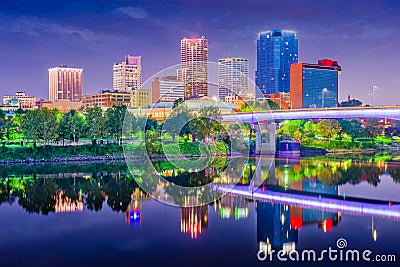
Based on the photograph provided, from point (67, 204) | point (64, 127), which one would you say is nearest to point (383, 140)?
point (64, 127)

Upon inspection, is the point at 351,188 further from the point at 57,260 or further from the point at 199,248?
the point at 57,260

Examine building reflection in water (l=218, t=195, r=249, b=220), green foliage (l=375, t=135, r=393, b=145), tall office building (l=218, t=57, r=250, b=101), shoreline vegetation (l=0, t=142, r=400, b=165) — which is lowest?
building reflection in water (l=218, t=195, r=249, b=220)

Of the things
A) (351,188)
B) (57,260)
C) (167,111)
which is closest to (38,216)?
(57,260)

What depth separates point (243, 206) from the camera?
22672 mm

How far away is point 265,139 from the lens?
187 ft

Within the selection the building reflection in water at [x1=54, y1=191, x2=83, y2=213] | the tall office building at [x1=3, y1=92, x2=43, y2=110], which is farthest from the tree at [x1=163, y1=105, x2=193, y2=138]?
the tall office building at [x1=3, y1=92, x2=43, y2=110]

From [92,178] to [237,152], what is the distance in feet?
77.4

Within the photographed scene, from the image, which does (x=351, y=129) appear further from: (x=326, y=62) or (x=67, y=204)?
(x=326, y=62)

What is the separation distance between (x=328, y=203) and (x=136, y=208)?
839cm

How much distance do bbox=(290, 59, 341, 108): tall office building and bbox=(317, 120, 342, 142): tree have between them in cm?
8142

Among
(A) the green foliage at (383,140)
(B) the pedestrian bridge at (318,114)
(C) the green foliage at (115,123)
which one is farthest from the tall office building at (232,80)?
(A) the green foliage at (383,140)

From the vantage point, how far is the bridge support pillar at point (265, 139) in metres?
53.4

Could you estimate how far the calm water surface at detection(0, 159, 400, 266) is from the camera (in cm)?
1550

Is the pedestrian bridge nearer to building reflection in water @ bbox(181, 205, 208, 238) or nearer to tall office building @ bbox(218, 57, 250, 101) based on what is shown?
tall office building @ bbox(218, 57, 250, 101)
